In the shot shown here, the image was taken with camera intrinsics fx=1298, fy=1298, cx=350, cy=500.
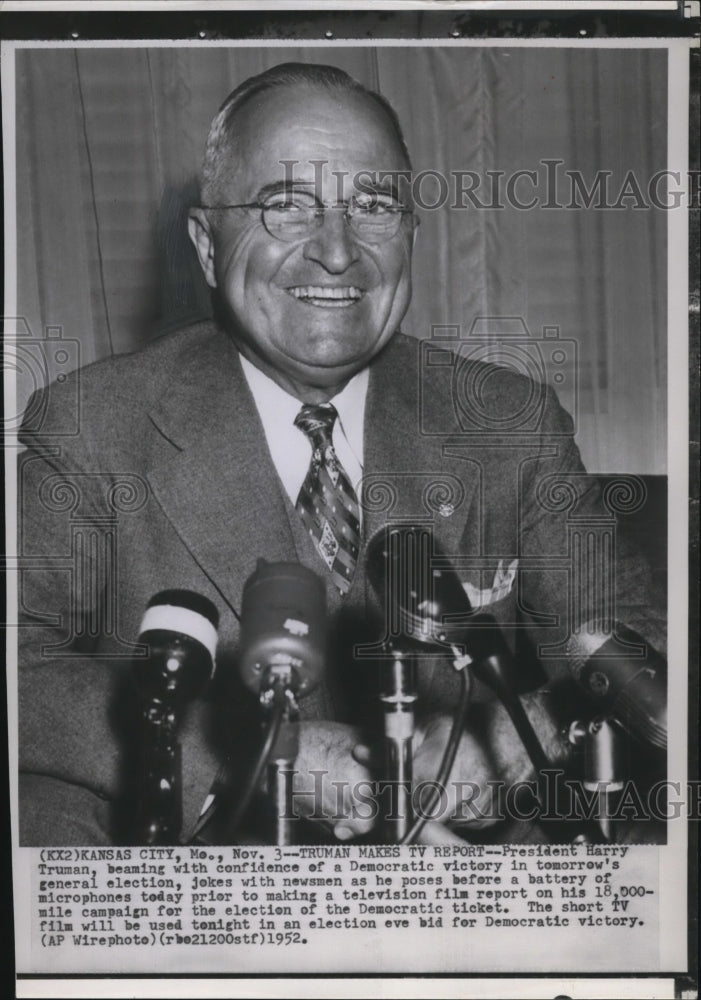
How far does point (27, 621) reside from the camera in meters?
3.02

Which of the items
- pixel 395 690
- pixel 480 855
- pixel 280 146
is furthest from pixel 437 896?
pixel 280 146

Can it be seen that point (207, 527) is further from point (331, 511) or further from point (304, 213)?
point (304, 213)

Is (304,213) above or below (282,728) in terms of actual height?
above

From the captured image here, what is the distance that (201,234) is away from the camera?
2973 mm

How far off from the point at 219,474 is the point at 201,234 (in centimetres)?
55

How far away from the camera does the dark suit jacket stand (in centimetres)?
298

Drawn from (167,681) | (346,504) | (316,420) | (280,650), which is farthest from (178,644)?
(316,420)

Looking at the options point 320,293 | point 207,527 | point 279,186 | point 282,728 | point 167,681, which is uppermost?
point 279,186

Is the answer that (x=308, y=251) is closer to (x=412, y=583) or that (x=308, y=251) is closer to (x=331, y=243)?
(x=331, y=243)

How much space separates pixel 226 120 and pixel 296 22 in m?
0.28

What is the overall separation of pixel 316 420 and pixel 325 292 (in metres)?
0.30

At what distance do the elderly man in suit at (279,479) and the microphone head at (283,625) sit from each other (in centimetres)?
3

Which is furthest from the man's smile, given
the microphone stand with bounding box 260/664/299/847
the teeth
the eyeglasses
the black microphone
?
the black microphone

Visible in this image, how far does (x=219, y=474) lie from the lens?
2.99m
